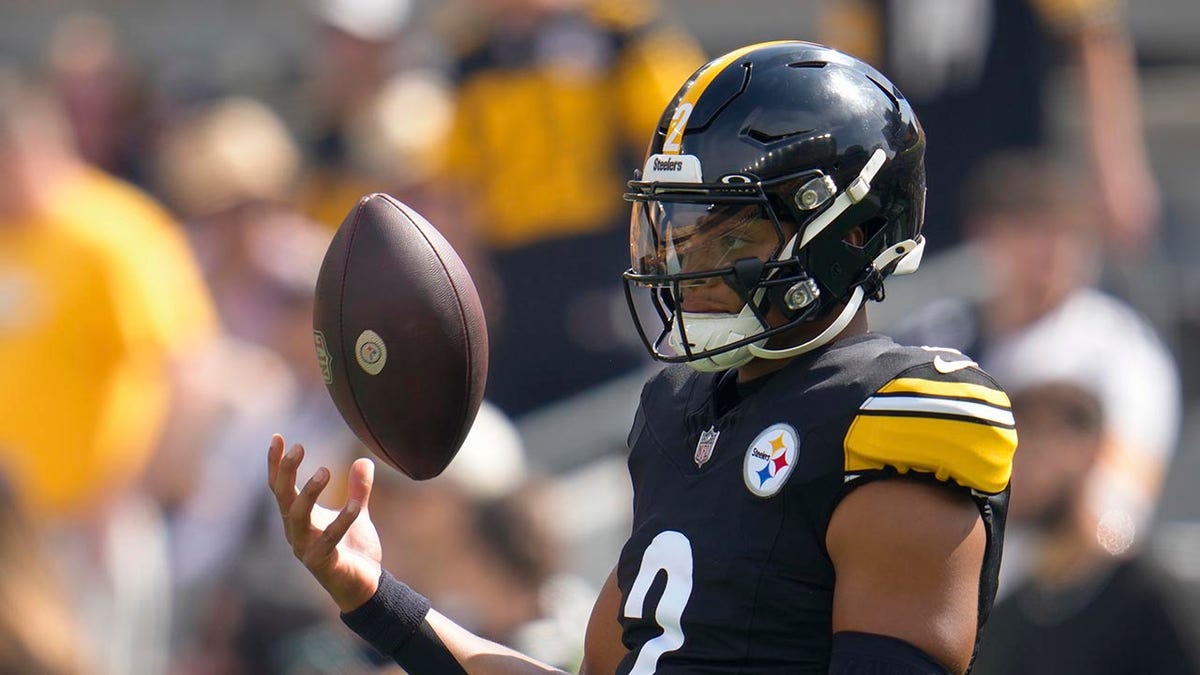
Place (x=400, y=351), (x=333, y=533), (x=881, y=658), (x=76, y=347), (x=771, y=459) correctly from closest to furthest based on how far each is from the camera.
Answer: (x=881, y=658), (x=771, y=459), (x=333, y=533), (x=400, y=351), (x=76, y=347)

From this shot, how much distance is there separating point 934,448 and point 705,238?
46cm

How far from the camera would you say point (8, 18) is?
991 cm

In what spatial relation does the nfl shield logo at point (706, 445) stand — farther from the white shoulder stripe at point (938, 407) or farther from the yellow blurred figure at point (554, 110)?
the yellow blurred figure at point (554, 110)

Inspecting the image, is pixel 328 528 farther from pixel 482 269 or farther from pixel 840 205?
pixel 482 269

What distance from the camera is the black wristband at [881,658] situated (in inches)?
87.7

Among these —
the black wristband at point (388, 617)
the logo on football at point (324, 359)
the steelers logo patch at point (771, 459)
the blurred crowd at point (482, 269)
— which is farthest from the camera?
the blurred crowd at point (482, 269)

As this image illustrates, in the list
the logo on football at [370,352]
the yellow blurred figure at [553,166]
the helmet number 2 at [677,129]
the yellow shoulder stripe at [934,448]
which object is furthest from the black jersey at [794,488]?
the yellow blurred figure at [553,166]

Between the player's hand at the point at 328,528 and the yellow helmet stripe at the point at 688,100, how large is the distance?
23.9 inches

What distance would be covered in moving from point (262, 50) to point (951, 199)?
14.2ft

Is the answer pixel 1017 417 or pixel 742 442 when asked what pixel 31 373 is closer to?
pixel 1017 417

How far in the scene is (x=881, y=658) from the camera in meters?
2.23

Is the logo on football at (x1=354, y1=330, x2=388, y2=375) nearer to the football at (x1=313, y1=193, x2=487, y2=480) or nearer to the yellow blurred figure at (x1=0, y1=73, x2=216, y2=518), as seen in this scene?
the football at (x1=313, y1=193, x2=487, y2=480)

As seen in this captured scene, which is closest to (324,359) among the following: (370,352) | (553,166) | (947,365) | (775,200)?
(370,352)

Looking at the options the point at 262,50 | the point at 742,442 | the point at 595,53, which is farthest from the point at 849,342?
the point at 262,50
